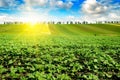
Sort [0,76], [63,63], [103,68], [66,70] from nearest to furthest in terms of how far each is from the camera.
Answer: [0,76] < [66,70] < [103,68] < [63,63]

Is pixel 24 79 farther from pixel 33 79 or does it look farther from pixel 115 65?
pixel 115 65

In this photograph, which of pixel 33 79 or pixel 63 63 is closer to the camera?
pixel 33 79

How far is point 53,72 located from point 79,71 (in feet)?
6.41

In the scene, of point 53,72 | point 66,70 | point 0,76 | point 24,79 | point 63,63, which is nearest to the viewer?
point 24,79

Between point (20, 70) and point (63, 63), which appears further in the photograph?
point (63, 63)

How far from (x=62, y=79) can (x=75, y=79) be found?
0.94m

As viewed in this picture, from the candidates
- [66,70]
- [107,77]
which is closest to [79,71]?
[66,70]

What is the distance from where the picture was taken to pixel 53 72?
10383 millimetres

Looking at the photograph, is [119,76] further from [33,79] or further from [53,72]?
[33,79]

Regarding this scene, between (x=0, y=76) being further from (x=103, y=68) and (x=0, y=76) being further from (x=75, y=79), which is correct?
(x=103, y=68)

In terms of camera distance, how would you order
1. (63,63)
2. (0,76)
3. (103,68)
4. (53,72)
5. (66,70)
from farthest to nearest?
1. (63,63)
2. (103,68)
3. (66,70)
4. (53,72)
5. (0,76)

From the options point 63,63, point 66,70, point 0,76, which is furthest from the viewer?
point 63,63

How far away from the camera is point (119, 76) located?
34.9 ft

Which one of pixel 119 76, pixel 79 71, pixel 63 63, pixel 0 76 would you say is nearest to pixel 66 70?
pixel 79 71
